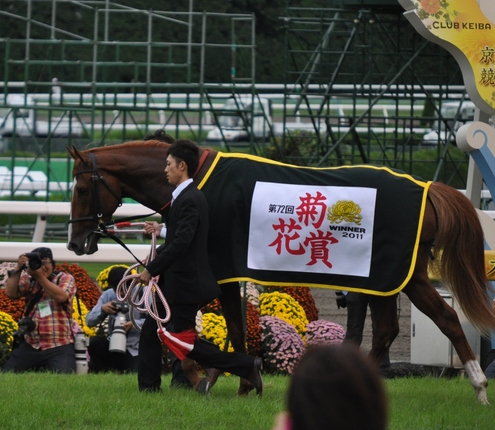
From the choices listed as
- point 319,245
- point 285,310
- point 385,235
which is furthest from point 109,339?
point 385,235

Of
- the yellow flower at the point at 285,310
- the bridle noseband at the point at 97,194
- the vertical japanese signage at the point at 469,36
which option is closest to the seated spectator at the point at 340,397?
the bridle noseband at the point at 97,194

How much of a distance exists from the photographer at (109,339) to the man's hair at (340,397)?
6512 mm

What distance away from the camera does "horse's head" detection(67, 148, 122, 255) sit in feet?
22.0

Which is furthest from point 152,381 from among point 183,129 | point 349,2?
point 183,129

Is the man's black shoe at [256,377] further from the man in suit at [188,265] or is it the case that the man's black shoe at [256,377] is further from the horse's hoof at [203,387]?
the horse's hoof at [203,387]

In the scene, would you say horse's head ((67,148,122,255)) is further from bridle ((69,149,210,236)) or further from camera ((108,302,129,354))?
camera ((108,302,129,354))

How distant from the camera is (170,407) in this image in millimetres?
5684

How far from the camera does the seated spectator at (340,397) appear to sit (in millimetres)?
1930

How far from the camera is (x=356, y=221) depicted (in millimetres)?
6484

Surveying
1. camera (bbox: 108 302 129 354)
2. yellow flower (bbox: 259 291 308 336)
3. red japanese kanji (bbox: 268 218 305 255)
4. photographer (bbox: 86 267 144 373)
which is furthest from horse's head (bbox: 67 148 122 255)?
yellow flower (bbox: 259 291 308 336)

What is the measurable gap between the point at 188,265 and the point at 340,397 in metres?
4.22

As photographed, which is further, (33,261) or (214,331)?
(214,331)

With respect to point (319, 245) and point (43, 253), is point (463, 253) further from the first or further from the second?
point (43, 253)

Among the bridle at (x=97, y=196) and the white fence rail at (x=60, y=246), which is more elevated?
the bridle at (x=97, y=196)
